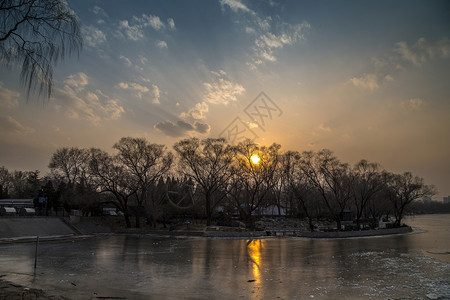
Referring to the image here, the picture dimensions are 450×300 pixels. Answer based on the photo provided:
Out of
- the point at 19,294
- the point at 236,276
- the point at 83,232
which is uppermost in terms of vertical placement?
the point at 19,294

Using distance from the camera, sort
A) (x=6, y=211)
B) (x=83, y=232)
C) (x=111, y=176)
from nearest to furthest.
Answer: (x=83, y=232) → (x=6, y=211) → (x=111, y=176)

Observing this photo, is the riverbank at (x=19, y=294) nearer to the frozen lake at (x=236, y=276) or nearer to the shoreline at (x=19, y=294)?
the shoreline at (x=19, y=294)

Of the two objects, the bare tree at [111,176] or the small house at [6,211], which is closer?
the small house at [6,211]

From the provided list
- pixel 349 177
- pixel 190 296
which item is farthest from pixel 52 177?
pixel 190 296

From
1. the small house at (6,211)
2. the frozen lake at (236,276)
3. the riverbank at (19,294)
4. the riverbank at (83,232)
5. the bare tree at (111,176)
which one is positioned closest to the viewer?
the riverbank at (19,294)

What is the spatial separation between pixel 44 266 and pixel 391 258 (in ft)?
59.1

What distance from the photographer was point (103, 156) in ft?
151

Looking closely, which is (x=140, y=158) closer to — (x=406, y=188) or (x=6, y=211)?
(x=6, y=211)

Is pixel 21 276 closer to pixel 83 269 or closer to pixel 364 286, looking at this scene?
pixel 83 269

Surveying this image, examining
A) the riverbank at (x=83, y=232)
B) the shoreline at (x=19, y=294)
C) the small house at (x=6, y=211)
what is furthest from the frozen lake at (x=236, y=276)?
the small house at (x=6, y=211)

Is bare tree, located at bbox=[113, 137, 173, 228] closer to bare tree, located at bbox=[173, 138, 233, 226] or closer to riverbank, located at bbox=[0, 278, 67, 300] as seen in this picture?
bare tree, located at bbox=[173, 138, 233, 226]

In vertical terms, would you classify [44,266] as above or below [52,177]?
below

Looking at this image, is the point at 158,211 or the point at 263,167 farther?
the point at 263,167

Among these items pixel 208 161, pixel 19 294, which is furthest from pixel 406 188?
pixel 19 294
